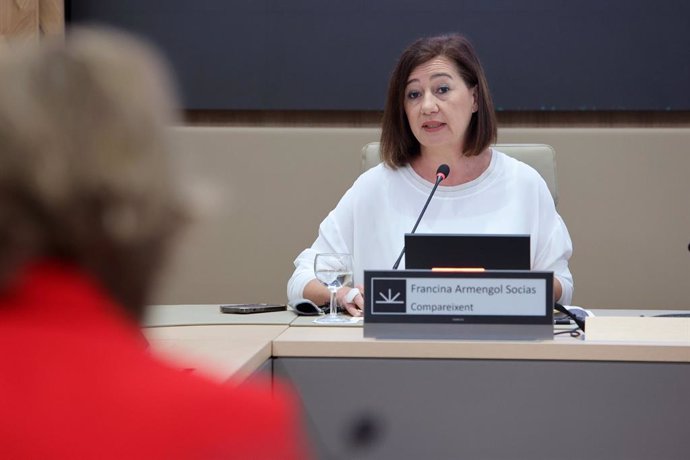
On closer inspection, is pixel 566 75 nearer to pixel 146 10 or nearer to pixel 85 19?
pixel 146 10

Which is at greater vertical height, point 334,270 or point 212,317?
point 334,270

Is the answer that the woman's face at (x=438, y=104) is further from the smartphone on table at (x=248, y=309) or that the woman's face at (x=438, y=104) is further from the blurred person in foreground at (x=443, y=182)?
the smartphone on table at (x=248, y=309)

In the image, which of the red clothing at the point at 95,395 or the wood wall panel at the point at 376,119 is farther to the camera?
the wood wall panel at the point at 376,119

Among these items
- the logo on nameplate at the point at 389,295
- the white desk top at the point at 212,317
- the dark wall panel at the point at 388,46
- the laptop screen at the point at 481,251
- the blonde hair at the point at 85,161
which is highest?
the dark wall panel at the point at 388,46

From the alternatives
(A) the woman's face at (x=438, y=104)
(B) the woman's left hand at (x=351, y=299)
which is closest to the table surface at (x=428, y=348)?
(B) the woman's left hand at (x=351, y=299)

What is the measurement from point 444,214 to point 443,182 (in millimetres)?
129

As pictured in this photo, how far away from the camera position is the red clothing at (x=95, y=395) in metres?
0.47

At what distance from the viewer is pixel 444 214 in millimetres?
2562

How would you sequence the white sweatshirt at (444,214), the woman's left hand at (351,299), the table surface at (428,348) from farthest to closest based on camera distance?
1. the white sweatshirt at (444,214)
2. the woman's left hand at (351,299)
3. the table surface at (428,348)

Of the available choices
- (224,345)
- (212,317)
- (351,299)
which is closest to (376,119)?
(351,299)

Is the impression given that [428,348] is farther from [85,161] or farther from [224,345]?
[85,161]

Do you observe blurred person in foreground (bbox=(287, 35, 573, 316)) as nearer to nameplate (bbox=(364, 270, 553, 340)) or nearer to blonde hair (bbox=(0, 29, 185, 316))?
nameplate (bbox=(364, 270, 553, 340))

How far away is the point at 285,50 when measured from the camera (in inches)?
135

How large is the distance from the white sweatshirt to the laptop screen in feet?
2.34
